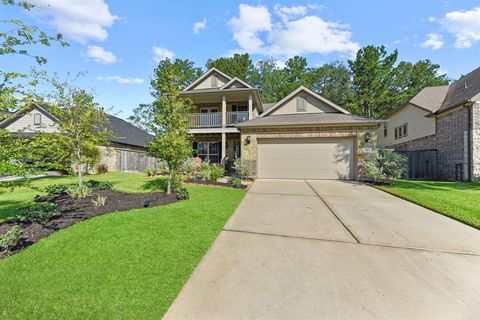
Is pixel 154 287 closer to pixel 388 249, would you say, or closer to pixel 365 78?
pixel 388 249

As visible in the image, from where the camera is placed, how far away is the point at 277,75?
3784 centimetres

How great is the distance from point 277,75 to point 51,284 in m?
39.6

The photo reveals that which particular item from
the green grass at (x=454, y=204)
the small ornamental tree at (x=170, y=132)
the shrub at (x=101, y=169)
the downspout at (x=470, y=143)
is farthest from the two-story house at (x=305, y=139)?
the shrub at (x=101, y=169)

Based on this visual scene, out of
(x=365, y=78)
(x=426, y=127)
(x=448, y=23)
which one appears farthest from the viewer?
(x=365, y=78)

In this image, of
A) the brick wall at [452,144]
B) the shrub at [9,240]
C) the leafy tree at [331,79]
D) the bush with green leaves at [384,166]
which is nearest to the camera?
the shrub at [9,240]

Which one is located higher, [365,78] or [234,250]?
[365,78]

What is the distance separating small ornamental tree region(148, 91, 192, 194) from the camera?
7848 millimetres

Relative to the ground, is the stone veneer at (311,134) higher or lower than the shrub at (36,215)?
higher

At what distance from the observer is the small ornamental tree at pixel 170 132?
25.7 ft

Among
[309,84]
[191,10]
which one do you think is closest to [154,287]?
[191,10]

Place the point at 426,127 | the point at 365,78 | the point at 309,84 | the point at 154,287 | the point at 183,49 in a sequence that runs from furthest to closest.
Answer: the point at 309,84 < the point at 365,78 < the point at 426,127 < the point at 183,49 < the point at 154,287

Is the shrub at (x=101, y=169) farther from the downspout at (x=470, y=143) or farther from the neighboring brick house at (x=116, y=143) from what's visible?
the downspout at (x=470, y=143)

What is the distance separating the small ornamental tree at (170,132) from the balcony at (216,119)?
754cm

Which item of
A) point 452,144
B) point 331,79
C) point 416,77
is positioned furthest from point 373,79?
point 452,144
